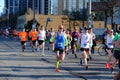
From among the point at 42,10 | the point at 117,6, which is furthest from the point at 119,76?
the point at 42,10

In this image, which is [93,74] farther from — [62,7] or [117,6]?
[62,7]

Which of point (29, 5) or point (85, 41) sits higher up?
point (29, 5)

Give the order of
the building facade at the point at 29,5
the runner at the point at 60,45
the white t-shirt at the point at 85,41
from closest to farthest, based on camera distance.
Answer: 1. the runner at the point at 60,45
2. the white t-shirt at the point at 85,41
3. the building facade at the point at 29,5

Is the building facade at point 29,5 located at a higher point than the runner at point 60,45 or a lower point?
higher

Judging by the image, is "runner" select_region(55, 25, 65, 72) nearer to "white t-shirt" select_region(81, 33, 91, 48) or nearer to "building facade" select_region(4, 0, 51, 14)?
"white t-shirt" select_region(81, 33, 91, 48)

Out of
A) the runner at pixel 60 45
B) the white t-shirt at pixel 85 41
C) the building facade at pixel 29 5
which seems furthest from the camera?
the building facade at pixel 29 5

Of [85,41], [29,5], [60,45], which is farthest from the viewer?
[29,5]

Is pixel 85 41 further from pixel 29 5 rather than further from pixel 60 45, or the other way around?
pixel 29 5

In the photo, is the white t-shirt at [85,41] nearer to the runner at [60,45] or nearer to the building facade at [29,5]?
the runner at [60,45]

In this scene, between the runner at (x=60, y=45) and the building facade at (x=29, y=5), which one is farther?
the building facade at (x=29, y=5)

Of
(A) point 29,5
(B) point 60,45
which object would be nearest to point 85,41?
(B) point 60,45

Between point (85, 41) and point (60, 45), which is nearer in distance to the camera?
point (60, 45)

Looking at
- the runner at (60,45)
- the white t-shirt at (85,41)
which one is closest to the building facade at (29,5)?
the white t-shirt at (85,41)

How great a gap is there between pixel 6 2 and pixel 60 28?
13815 centimetres
